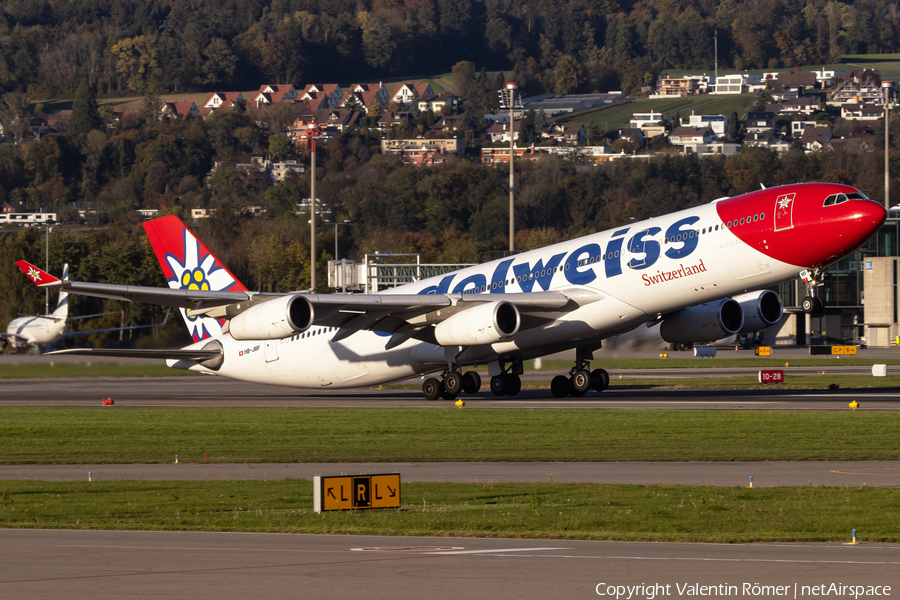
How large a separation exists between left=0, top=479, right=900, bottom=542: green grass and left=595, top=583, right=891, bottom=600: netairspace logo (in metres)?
3.15

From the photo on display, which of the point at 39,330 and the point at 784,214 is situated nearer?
the point at 784,214

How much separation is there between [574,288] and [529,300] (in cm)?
197

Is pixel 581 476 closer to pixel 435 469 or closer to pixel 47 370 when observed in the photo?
pixel 435 469

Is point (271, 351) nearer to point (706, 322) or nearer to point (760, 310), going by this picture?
point (706, 322)

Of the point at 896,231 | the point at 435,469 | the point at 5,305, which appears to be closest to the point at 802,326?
the point at 896,231

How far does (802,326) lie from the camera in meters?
111

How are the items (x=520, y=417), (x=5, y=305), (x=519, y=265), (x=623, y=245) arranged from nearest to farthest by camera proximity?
(x=520, y=417)
(x=623, y=245)
(x=519, y=265)
(x=5, y=305)

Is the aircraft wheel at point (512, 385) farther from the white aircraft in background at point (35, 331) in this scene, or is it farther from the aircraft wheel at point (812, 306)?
the white aircraft in background at point (35, 331)

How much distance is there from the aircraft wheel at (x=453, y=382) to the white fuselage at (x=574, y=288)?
59 cm

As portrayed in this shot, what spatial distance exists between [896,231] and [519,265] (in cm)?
7080

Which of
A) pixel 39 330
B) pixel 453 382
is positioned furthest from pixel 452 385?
pixel 39 330

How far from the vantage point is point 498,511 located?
760 inches

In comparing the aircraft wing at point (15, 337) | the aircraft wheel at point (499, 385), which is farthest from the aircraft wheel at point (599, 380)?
the aircraft wing at point (15, 337)

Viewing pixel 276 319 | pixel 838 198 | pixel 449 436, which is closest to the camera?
pixel 449 436
